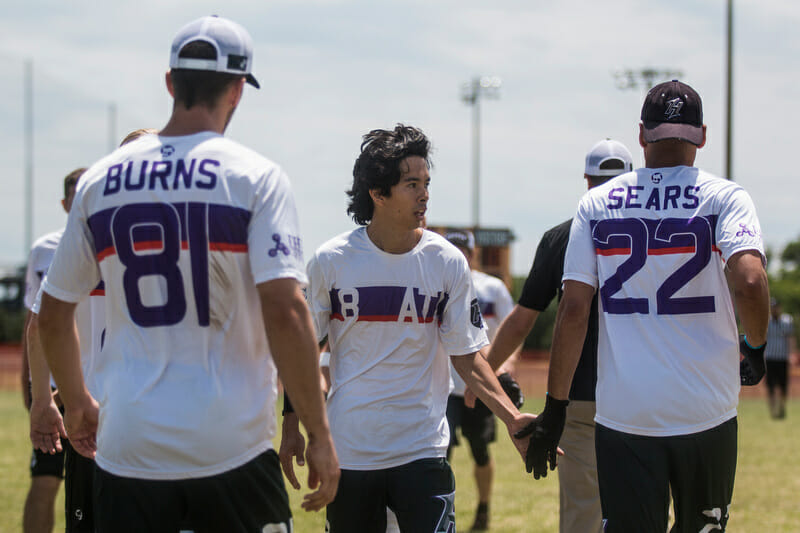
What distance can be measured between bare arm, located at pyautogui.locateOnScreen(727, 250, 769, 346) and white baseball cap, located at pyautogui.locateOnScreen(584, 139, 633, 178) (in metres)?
1.84

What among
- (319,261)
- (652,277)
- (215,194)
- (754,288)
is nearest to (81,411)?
(215,194)

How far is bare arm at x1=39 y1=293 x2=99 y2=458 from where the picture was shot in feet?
9.83

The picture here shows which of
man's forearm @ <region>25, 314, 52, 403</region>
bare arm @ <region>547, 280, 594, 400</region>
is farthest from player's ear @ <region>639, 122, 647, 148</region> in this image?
man's forearm @ <region>25, 314, 52, 403</region>

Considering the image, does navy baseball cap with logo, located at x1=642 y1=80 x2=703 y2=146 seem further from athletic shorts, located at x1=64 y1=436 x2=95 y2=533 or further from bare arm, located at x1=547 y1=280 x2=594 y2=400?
athletic shorts, located at x1=64 y1=436 x2=95 y2=533

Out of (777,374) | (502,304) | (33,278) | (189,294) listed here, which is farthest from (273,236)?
(777,374)

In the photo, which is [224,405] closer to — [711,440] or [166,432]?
[166,432]

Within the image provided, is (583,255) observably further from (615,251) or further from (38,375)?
(38,375)

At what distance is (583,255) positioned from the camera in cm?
396

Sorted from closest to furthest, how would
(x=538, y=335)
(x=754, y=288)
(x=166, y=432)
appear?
(x=166, y=432)
(x=754, y=288)
(x=538, y=335)

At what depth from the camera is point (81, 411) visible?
3.11 m

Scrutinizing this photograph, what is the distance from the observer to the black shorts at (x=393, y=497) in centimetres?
409

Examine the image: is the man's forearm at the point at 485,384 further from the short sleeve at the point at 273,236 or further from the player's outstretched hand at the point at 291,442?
Answer: the short sleeve at the point at 273,236

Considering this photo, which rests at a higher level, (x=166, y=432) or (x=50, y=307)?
(x=50, y=307)

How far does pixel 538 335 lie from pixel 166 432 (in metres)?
40.4
